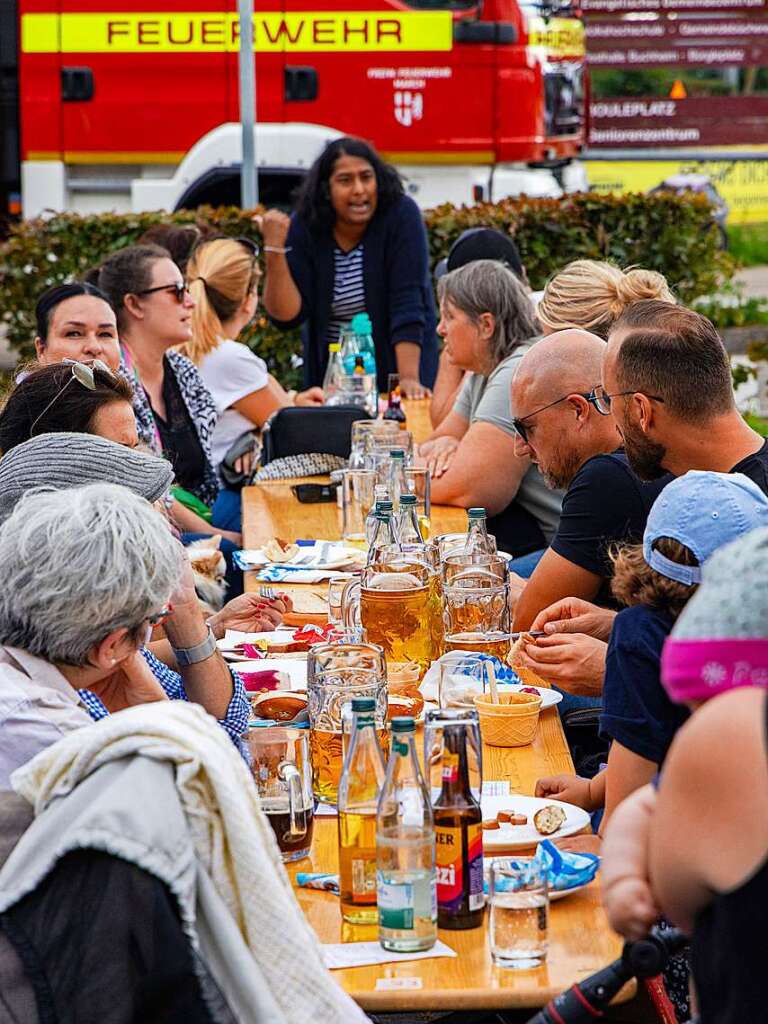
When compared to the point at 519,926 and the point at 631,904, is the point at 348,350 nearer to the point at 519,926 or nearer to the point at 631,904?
the point at 519,926

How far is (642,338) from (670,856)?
1.88 meters

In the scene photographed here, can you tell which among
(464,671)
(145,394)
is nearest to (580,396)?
(464,671)

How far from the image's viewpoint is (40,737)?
218 cm

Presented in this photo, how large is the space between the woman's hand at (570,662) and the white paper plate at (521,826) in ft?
1.69

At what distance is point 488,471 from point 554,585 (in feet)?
3.98

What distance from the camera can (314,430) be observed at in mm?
5637

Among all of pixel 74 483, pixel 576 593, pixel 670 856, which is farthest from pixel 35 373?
pixel 670 856

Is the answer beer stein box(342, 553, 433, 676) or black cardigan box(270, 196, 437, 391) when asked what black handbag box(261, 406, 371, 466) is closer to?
black cardigan box(270, 196, 437, 391)

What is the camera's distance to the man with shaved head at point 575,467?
360 centimetres

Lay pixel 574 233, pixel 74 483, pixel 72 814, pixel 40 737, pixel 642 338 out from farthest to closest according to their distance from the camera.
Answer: pixel 574 233 → pixel 642 338 → pixel 74 483 → pixel 40 737 → pixel 72 814

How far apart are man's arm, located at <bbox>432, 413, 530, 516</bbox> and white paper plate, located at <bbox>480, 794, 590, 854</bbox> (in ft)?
7.36

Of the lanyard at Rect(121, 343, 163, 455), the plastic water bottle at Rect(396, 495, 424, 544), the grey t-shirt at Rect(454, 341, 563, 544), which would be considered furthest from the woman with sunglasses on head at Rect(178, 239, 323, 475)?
the plastic water bottle at Rect(396, 495, 424, 544)

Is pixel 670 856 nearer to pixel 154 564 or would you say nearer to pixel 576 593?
pixel 154 564

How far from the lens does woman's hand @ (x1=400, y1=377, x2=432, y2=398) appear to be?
739 centimetres
